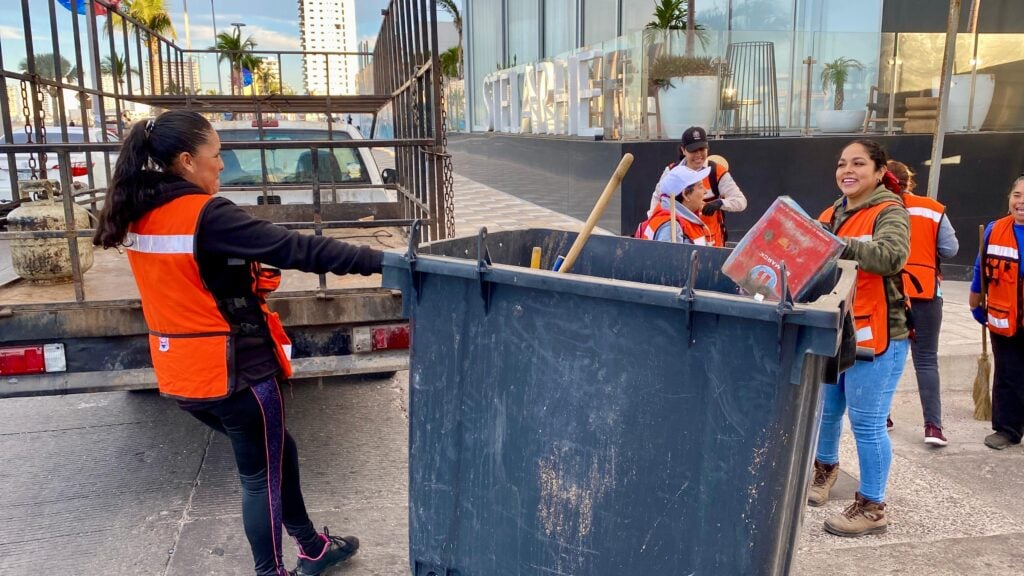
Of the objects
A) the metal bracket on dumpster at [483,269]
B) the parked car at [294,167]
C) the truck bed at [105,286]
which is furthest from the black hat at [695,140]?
the metal bracket on dumpster at [483,269]

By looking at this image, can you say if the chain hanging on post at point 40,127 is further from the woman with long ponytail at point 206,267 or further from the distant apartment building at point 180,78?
the distant apartment building at point 180,78

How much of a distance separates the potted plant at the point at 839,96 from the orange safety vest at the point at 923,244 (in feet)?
20.3

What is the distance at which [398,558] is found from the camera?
3326 mm

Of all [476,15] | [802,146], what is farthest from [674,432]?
[476,15]

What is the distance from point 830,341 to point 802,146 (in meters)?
8.37

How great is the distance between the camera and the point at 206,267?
246 cm

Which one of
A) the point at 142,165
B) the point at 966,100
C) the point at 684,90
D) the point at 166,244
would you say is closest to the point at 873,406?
the point at 166,244

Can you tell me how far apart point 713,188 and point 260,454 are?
3408 mm

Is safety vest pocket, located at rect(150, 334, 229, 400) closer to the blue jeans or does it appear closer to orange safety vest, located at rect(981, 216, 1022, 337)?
the blue jeans

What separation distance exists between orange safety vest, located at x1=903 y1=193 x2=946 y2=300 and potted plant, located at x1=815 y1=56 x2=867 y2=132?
20.3 ft

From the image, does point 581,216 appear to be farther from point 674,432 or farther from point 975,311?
point 674,432

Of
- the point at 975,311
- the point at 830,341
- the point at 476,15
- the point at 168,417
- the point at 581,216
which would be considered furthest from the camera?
the point at 476,15

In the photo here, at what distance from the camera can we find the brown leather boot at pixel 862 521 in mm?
3439

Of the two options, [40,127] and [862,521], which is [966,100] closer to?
[862,521]
